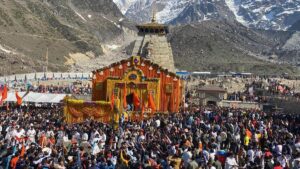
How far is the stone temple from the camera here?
47875mm

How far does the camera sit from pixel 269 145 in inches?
837

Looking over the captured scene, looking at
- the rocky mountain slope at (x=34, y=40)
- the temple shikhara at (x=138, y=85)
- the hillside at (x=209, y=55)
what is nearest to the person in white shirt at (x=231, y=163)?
the temple shikhara at (x=138, y=85)

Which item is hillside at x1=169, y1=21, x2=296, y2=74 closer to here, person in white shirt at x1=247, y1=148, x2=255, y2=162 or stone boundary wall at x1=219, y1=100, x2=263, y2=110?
stone boundary wall at x1=219, y1=100, x2=263, y2=110

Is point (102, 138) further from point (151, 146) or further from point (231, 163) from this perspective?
point (231, 163)

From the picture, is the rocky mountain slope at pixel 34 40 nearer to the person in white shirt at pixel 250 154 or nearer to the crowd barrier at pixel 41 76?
the crowd barrier at pixel 41 76

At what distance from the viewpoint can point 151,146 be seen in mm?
19859

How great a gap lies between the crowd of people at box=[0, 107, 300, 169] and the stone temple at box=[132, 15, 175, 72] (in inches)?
730

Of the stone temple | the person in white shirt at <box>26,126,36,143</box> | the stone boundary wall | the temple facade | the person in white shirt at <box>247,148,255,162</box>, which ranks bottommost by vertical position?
the stone boundary wall

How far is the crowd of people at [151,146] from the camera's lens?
55.7 ft

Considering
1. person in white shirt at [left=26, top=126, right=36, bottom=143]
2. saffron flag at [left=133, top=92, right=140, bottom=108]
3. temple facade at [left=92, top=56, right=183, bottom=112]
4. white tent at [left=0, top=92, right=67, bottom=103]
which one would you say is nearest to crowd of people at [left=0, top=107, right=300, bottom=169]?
person in white shirt at [left=26, top=126, right=36, bottom=143]

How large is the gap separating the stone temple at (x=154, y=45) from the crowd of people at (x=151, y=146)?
1853 centimetres

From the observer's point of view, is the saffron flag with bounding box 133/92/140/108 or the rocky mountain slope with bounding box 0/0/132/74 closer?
the saffron flag with bounding box 133/92/140/108

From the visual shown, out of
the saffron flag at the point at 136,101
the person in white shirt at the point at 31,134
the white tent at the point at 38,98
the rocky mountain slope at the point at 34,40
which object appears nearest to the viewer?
the person in white shirt at the point at 31,134

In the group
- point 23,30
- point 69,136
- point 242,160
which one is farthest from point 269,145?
point 23,30
